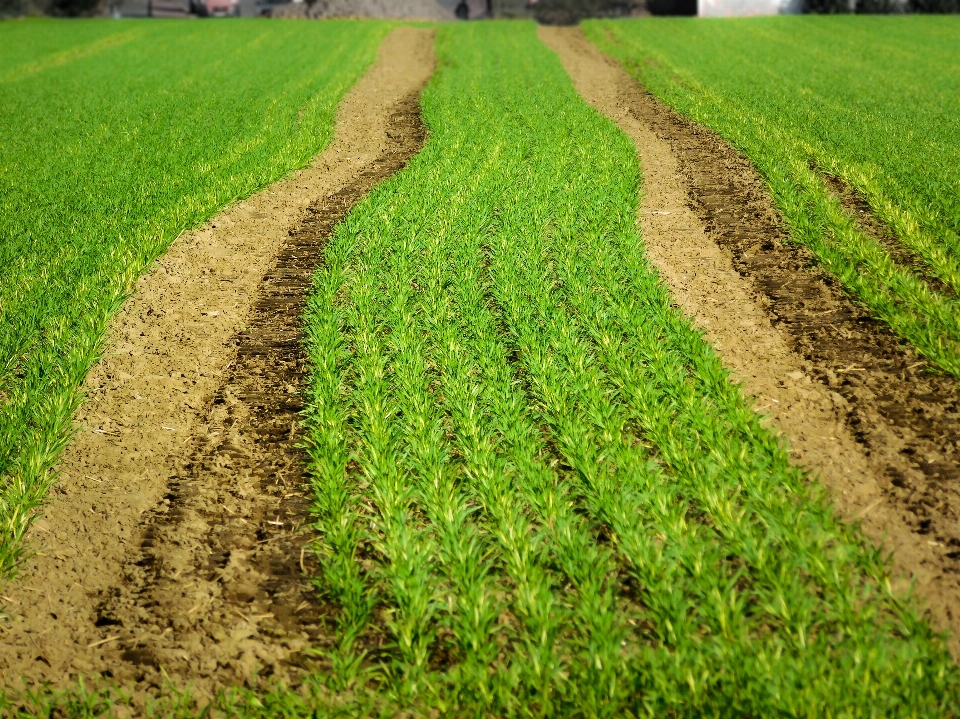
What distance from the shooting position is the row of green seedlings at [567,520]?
3.42 metres

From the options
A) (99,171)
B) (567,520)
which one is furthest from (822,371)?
(99,171)

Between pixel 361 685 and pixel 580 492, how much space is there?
1.72 meters

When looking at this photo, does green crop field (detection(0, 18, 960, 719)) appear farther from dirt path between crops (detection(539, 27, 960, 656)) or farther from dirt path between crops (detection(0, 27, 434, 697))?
dirt path between crops (detection(539, 27, 960, 656))

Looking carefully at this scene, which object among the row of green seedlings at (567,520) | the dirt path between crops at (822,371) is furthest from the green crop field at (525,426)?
the dirt path between crops at (822,371)

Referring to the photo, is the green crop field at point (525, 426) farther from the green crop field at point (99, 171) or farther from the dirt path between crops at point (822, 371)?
the dirt path between crops at point (822, 371)

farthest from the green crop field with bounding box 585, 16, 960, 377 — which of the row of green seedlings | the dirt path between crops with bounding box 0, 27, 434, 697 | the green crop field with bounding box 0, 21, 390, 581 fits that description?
the green crop field with bounding box 0, 21, 390, 581

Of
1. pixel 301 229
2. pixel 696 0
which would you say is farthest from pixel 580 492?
pixel 696 0

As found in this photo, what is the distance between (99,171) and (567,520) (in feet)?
34.4

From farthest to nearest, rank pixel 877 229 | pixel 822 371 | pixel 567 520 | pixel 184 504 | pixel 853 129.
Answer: pixel 853 129
pixel 877 229
pixel 822 371
pixel 184 504
pixel 567 520

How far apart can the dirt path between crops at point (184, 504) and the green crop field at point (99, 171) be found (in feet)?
0.90

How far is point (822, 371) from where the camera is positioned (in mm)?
5984

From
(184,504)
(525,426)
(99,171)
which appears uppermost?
(99,171)

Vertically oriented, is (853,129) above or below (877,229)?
above

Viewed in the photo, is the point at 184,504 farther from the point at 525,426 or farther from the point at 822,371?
the point at 822,371
